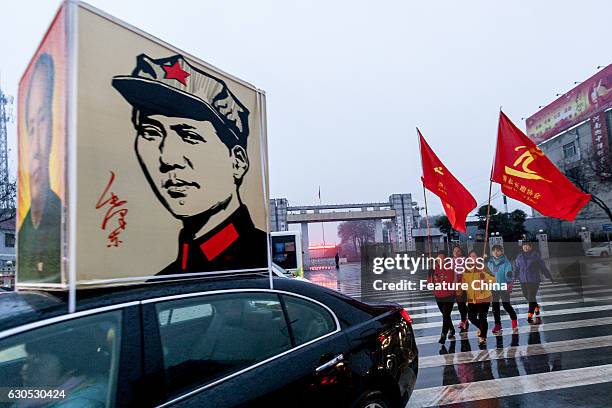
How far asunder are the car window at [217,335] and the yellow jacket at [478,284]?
577 cm

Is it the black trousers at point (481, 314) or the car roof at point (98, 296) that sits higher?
the car roof at point (98, 296)

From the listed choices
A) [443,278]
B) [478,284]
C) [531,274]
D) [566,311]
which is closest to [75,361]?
[443,278]

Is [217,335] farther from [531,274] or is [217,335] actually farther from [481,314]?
[531,274]

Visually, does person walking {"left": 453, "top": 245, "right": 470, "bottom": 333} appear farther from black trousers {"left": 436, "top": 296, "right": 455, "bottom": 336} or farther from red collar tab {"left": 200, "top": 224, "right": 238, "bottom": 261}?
red collar tab {"left": 200, "top": 224, "right": 238, "bottom": 261}

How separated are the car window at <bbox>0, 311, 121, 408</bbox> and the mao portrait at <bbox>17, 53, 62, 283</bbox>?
0.38 meters

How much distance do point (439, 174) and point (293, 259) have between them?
34.2 ft

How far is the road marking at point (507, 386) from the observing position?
455cm

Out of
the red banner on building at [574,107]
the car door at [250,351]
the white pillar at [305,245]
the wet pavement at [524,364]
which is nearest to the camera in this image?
the car door at [250,351]

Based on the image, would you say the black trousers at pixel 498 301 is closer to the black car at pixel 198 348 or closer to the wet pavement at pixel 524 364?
the wet pavement at pixel 524 364

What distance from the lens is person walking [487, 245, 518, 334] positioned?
784 centimetres

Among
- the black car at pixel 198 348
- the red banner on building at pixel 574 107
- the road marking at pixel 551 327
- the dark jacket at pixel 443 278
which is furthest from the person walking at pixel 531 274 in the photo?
the red banner on building at pixel 574 107

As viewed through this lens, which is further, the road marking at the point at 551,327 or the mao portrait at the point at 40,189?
the road marking at the point at 551,327
